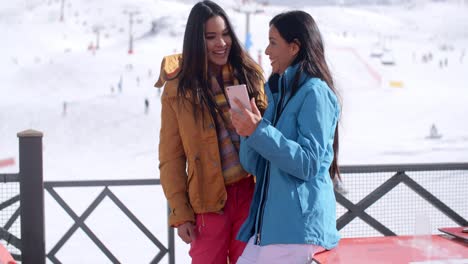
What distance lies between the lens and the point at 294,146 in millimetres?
1275

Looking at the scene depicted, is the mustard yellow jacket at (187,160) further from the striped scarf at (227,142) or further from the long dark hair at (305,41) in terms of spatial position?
the long dark hair at (305,41)

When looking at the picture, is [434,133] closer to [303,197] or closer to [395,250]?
[395,250]

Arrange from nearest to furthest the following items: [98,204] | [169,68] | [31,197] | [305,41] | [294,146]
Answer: [294,146] < [305,41] < [169,68] < [31,197] < [98,204]

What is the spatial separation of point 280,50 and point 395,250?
1.98 ft

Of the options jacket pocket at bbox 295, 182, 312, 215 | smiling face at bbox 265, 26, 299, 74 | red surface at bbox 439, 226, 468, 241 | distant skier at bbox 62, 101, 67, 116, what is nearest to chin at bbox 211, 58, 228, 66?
smiling face at bbox 265, 26, 299, 74

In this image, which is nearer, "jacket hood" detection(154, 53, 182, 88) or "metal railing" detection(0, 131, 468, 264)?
"jacket hood" detection(154, 53, 182, 88)

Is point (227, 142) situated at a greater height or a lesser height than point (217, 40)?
lesser

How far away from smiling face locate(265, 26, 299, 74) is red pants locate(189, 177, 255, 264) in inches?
15.2

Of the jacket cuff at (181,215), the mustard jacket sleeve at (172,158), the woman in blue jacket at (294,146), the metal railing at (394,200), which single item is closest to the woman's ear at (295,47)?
the woman in blue jacket at (294,146)

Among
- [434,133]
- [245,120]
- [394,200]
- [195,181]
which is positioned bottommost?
[434,133]

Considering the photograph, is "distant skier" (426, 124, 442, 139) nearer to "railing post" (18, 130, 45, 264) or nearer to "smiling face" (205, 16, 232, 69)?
"railing post" (18, 130, 45, 264)

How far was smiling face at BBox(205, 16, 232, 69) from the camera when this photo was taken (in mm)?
1622

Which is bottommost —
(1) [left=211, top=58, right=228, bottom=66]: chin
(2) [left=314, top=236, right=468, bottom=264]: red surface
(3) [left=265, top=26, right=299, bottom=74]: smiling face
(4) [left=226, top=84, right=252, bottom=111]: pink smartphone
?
(2) [left=314, top=236, right=468, bottom=264]: red surface

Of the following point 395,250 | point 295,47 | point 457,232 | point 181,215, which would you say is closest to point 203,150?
point 181,215
